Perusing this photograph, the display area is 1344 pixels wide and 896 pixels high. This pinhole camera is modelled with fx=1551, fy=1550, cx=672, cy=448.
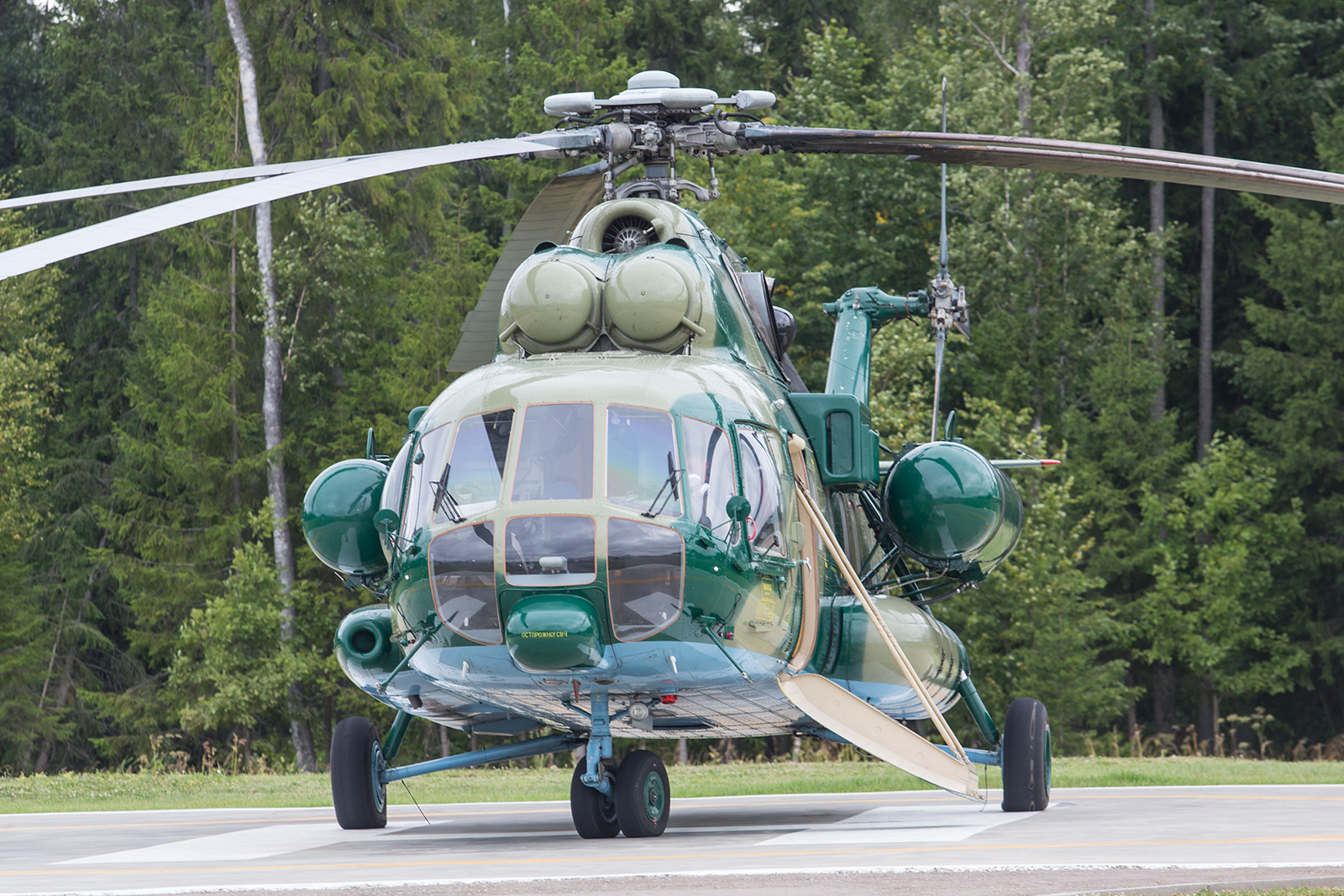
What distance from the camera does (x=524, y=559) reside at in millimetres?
8023

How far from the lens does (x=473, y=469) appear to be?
8.47 meters

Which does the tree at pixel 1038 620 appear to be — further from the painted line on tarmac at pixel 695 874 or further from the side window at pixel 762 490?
the painted line on tarmac at pixel 695 874

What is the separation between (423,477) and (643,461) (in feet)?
4.33

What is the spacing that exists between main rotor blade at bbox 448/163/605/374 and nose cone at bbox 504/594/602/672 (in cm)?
345

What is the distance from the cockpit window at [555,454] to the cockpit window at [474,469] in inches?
4.9

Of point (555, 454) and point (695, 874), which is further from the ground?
point (555, 454)

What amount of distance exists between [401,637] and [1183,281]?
107ft

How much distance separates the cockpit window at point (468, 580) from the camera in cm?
811

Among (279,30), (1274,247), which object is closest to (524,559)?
(279,30)

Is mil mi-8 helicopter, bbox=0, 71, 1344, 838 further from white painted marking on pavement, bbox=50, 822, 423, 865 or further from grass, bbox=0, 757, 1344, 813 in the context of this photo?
grass, bbox=0, 757, 1344, 813

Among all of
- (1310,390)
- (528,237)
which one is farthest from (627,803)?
(1310,390)

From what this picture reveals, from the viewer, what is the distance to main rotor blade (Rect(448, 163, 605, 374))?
11125 millimetres

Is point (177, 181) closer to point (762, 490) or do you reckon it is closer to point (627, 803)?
point (762, 490)

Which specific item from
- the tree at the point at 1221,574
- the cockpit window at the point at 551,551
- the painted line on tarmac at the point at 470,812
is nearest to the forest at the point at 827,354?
the tree at the point at 1221,574
